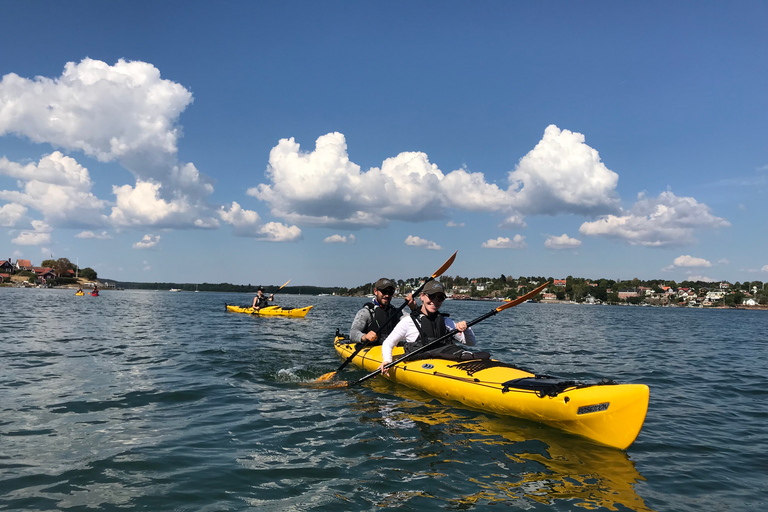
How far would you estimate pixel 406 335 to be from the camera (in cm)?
835

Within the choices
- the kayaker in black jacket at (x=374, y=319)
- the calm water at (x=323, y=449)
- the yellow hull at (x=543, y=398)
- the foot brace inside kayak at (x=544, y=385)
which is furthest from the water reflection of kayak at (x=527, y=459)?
the kayaker in black jacket at (x=374, y=319)

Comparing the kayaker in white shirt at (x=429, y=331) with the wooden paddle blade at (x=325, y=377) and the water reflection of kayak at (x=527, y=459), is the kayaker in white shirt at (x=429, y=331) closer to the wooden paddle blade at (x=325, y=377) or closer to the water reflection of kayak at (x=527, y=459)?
the water reflection of kayak at (x=527, y=459)

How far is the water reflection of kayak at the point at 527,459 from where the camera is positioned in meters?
4.07

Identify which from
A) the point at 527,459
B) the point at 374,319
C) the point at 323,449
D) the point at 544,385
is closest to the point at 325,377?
the point at 374,319

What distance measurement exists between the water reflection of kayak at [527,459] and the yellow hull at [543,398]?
0.17 meters

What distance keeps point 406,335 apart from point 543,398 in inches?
121

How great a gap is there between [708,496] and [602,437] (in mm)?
1296

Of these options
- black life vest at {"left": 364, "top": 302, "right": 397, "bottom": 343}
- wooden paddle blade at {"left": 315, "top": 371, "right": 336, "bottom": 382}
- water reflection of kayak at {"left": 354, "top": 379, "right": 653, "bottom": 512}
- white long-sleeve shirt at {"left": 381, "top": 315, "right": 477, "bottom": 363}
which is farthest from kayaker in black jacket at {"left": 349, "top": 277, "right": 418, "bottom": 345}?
water reflection of kayak at {"left": 354, "top": 379, "right": 653, "bottom": 512}

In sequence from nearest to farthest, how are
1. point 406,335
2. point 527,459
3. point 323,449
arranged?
point 527,459, point 323,449, point 406,335

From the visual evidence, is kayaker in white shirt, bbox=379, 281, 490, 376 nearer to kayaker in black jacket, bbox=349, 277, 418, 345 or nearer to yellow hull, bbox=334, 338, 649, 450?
yellow hull, bbox=334, 338, 649, 450

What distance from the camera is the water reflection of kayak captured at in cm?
407

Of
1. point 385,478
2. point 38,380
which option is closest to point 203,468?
point 385,478

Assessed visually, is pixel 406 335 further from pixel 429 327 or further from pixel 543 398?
pixel 543 398

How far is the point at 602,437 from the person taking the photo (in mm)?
5438
